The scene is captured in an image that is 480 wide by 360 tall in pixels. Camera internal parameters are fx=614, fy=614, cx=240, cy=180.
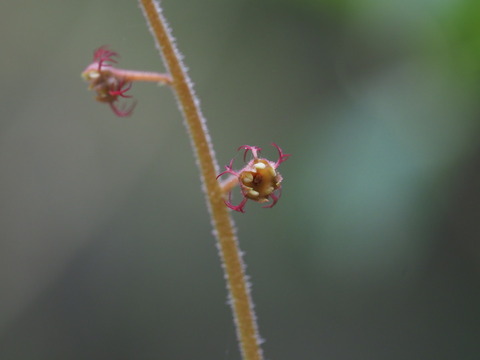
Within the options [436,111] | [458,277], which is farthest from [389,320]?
[436,111]

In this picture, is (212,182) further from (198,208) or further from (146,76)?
(198,208)

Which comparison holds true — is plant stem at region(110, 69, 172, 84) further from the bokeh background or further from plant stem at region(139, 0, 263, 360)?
the bokeh background

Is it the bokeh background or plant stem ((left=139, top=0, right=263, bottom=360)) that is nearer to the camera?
plant stem ((left=139, top=0, right=263, bottom=360))

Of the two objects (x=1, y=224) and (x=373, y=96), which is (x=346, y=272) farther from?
(x=1, y=224)

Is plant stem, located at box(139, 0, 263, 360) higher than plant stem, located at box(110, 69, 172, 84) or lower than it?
lower

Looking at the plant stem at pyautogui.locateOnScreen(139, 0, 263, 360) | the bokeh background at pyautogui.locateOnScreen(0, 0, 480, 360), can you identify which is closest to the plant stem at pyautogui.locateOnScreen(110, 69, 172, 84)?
the plant stem at pyautogui.locateOnScreen(139, 0, 263, 360)

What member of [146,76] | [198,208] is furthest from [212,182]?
[198,208]
